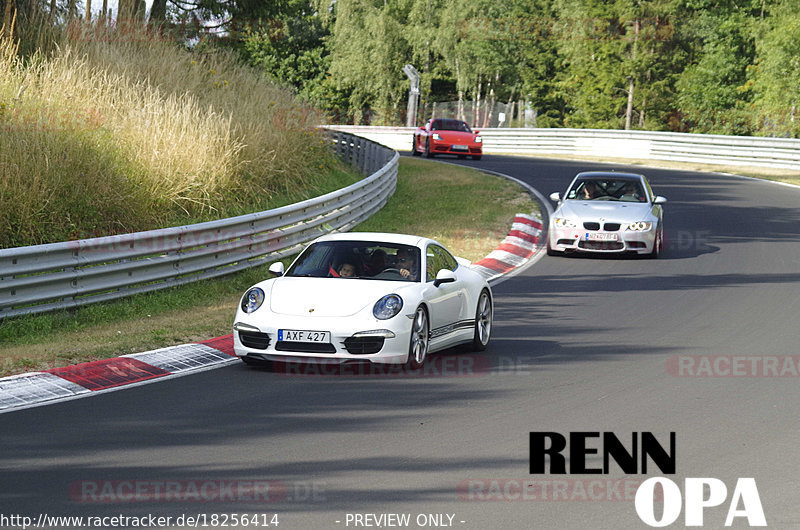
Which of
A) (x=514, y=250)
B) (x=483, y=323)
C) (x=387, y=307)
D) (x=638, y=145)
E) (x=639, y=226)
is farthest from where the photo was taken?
(x=638, y=145)

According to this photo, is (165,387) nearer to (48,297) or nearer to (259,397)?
(259,397)

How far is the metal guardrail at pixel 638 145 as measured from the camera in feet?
139

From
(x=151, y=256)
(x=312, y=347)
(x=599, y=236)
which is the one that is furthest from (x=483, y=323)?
(x=599, y=236)

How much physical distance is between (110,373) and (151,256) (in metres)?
5.04

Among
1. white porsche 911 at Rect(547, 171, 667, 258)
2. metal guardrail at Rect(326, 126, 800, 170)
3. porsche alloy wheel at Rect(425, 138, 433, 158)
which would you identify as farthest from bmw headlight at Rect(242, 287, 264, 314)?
metal guardrail at Rect(326, 126, 800, 170)

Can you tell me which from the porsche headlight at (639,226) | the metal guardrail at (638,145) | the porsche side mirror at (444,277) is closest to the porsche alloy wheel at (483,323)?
the porsche side mirror at (444,277)

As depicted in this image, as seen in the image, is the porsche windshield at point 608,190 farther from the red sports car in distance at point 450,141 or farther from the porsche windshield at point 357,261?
the red sports car in distance at point 450,141

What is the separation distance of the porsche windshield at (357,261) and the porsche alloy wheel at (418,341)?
49 cm

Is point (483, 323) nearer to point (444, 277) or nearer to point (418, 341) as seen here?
point (444, 277)

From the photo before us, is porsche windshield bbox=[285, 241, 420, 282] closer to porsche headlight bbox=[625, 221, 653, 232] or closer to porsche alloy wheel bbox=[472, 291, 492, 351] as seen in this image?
porsche alloy wheel bbox=[472, 291, 492, 351]

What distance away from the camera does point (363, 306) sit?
10.2m

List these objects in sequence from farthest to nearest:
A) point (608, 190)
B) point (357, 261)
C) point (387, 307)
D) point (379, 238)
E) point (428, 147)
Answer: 1. point (428, 147)
2. point (608, 190)
3. point (379, 238)
4. point (357, 261)
5. point (387, 307)

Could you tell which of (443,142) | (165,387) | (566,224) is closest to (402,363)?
(165,387)

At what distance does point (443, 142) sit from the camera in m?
41.1
